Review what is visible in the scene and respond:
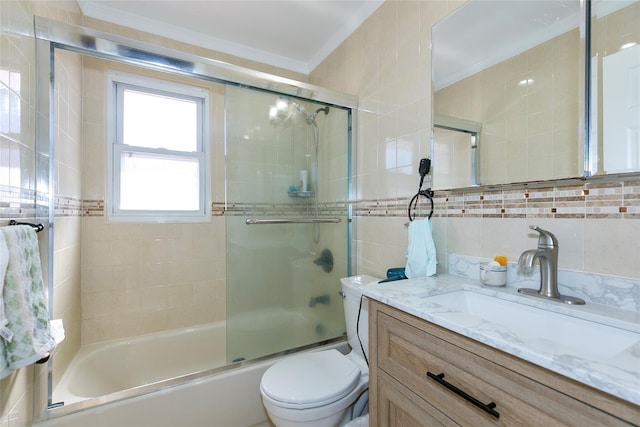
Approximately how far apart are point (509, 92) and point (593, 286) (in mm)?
731

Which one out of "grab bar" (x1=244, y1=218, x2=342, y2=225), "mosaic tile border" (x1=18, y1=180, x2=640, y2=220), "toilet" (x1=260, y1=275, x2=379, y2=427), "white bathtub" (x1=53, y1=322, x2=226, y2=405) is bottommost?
"white bathtub" (x1=53, y1=322, x2=226, y2=405)

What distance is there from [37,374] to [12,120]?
1022 mm

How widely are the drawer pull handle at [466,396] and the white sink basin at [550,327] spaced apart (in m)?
0.17

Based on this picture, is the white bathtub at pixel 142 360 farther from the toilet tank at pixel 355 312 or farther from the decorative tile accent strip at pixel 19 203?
the toilet tank at pixel 355 312

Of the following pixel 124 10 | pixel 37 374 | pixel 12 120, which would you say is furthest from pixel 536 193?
pixel 124 10

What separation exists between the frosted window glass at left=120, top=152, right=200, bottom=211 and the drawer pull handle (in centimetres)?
207

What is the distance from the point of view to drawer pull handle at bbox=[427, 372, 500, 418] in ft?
2.03

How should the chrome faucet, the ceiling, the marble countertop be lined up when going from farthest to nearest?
1. the ceiling
2. the chrome faucet
3. the marble countertop

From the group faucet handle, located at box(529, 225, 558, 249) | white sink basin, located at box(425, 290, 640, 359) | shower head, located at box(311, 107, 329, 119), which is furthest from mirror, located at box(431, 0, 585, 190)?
shower head, located at box(311, 107, 329, 119)

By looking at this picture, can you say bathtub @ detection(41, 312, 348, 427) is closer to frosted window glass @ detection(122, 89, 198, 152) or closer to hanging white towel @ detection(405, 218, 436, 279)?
hanging white towel @ detection(405, 218, 436, 279)

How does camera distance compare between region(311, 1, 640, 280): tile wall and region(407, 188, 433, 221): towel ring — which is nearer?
region(311, 1, 640, 280): tile wall

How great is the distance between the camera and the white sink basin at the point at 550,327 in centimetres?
67

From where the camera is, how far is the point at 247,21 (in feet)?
6.63

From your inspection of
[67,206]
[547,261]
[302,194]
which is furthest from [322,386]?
[67,206]
